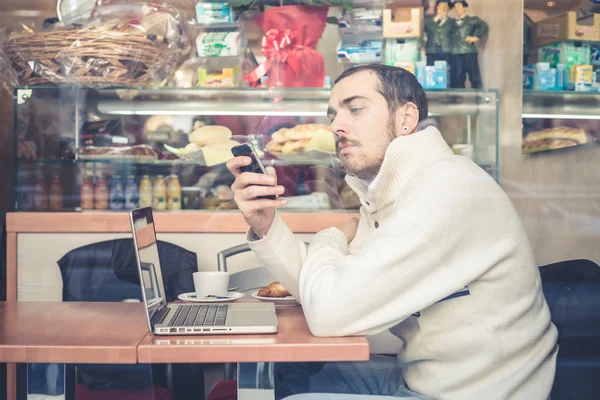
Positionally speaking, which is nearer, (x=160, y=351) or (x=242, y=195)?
(x=160, y=351)

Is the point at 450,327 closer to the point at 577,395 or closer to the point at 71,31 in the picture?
the point at 577,395

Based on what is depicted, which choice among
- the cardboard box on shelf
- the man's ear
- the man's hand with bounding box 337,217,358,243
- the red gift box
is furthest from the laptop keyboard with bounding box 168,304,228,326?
the cardboard box on shelf

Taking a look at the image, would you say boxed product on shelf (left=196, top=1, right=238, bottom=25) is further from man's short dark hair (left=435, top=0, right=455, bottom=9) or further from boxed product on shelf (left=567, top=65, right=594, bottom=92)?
boxed product on shelf (left=567, top=65, right=594, bottom=92)

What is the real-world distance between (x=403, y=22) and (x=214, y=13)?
700mm

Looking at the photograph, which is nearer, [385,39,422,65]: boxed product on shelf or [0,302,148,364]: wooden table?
[0,302,148,364]: wooden table

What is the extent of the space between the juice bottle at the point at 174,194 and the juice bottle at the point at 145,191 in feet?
0.24

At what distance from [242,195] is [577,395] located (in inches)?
29.1

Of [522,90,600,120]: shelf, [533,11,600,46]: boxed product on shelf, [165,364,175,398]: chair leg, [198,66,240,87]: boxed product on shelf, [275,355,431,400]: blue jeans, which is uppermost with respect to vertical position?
[533,11,600,46]: boxed product on shelf

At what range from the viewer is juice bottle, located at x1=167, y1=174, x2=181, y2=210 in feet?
7.75

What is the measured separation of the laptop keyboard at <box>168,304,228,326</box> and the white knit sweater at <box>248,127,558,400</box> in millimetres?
141

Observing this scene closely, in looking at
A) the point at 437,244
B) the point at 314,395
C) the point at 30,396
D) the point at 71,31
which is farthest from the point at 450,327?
the point at 71,31

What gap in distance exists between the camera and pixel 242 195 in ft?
4.13

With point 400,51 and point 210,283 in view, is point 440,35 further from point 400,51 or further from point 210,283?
point 210,283

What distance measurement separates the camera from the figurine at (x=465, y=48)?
6.90 ft
